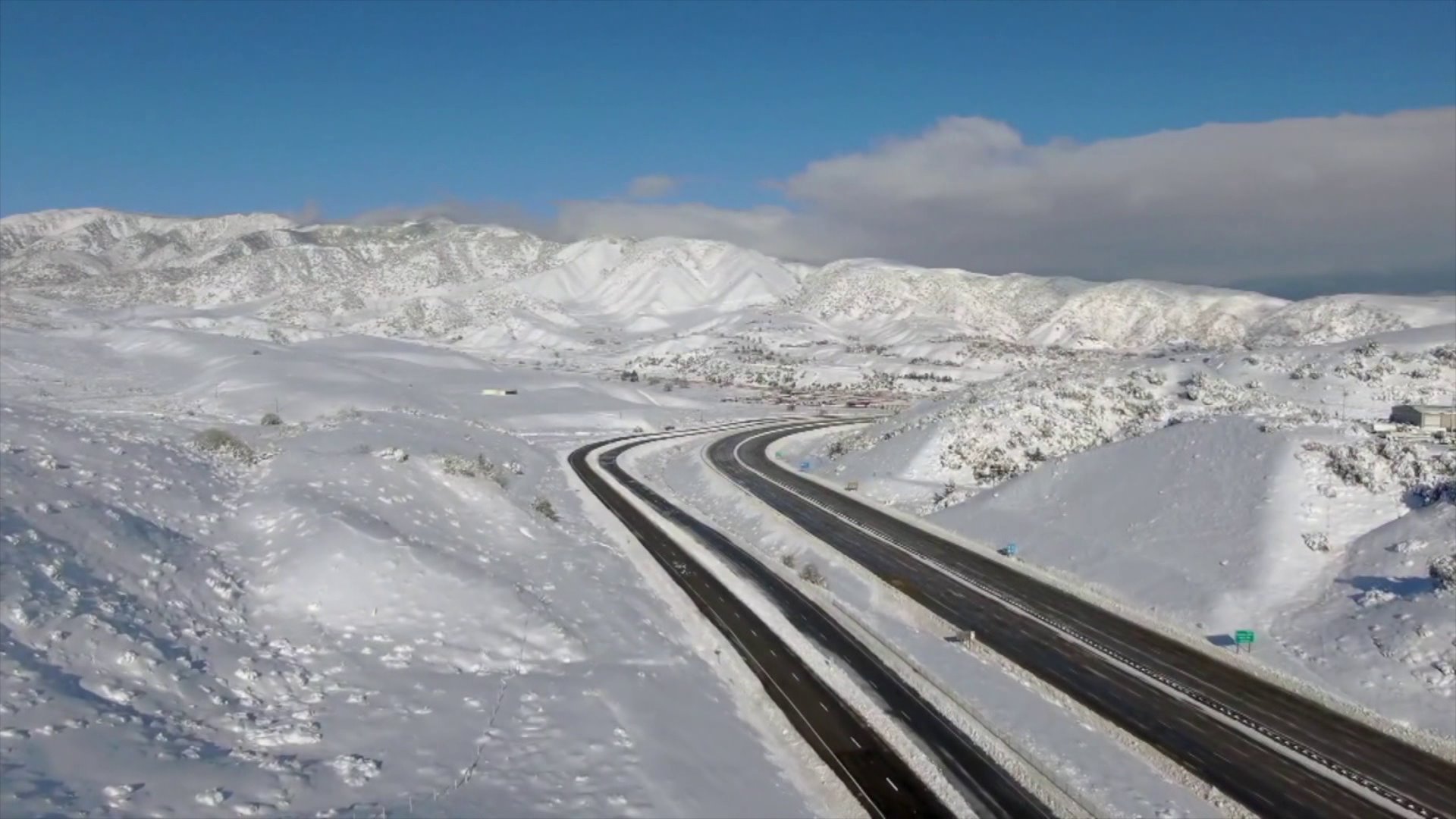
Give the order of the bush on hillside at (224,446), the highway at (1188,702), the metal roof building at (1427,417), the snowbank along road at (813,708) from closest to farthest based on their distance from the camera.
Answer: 1. the snowbank along road at (813,708)
2. the highway at (1188,702)
3. the bush on hillside at (224,446)
4. the metal roof building at (1427,417)

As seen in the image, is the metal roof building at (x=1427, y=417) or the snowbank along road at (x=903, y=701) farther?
the metal roof building at (x=1427, y=417)

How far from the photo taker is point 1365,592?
1345 inches

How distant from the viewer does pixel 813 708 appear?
1101 inches

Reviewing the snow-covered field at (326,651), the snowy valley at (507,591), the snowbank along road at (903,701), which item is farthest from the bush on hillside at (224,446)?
the snowbank along road at (903,701)

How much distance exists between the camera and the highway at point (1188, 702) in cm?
2317

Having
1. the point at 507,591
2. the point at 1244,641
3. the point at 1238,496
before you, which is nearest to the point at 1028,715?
the point at 1244,641

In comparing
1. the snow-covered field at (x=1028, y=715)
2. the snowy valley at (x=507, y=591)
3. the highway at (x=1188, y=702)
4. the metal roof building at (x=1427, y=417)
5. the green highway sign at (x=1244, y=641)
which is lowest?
the snow-covered field at (x=1028, y=715)

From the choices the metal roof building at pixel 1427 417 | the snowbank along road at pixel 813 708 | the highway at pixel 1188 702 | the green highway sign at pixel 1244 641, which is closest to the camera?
the snowbank along road at pixel 813 708

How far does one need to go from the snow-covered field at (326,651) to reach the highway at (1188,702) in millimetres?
11661

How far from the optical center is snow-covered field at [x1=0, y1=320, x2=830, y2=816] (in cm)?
1702

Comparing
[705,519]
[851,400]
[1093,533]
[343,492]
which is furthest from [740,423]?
[343,492]

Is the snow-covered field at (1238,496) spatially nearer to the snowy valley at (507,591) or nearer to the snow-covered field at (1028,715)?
the snowy valley at (507,591)

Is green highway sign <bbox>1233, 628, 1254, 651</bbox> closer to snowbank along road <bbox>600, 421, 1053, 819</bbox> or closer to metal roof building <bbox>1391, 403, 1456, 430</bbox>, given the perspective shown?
snowbank along road <bbox>600, 421, 1053, 819</bbox>

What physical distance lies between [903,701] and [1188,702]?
9153 mm
